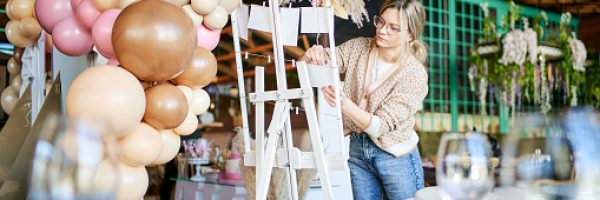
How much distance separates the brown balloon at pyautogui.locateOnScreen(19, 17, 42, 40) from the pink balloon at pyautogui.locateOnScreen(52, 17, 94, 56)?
23.1 inches

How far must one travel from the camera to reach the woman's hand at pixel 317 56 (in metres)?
1.96

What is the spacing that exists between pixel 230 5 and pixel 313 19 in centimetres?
30

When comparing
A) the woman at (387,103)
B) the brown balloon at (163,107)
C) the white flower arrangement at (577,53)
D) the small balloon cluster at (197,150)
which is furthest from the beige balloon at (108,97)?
the white flower arrangement at (577,53)

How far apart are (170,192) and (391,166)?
8.58ft

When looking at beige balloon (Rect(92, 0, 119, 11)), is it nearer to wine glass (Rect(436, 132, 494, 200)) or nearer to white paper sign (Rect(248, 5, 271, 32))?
white paper sign (Rect(248, 5, 271, 32))

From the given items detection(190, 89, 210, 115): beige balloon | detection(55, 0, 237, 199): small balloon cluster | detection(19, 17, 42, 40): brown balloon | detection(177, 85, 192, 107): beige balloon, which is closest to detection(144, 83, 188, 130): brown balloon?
detection(55, 0, 237, 199): small balloon cluster

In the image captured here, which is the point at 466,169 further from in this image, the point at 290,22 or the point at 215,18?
the point at 215,18

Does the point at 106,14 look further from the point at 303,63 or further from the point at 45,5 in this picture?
the point at 303,63

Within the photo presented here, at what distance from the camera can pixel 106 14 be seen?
1574 millimetres

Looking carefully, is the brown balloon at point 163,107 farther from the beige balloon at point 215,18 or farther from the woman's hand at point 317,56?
the woman's hand at point 317,56

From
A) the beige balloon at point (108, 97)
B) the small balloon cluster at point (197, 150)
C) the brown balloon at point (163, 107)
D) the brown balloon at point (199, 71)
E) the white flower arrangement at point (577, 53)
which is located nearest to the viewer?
the beige balloon at point (108, 97)

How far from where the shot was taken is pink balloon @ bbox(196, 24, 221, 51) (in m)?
1.93

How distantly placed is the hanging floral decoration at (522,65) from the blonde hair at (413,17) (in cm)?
312

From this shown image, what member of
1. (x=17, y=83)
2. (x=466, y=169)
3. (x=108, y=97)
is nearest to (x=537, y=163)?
(x=466, y=169)
